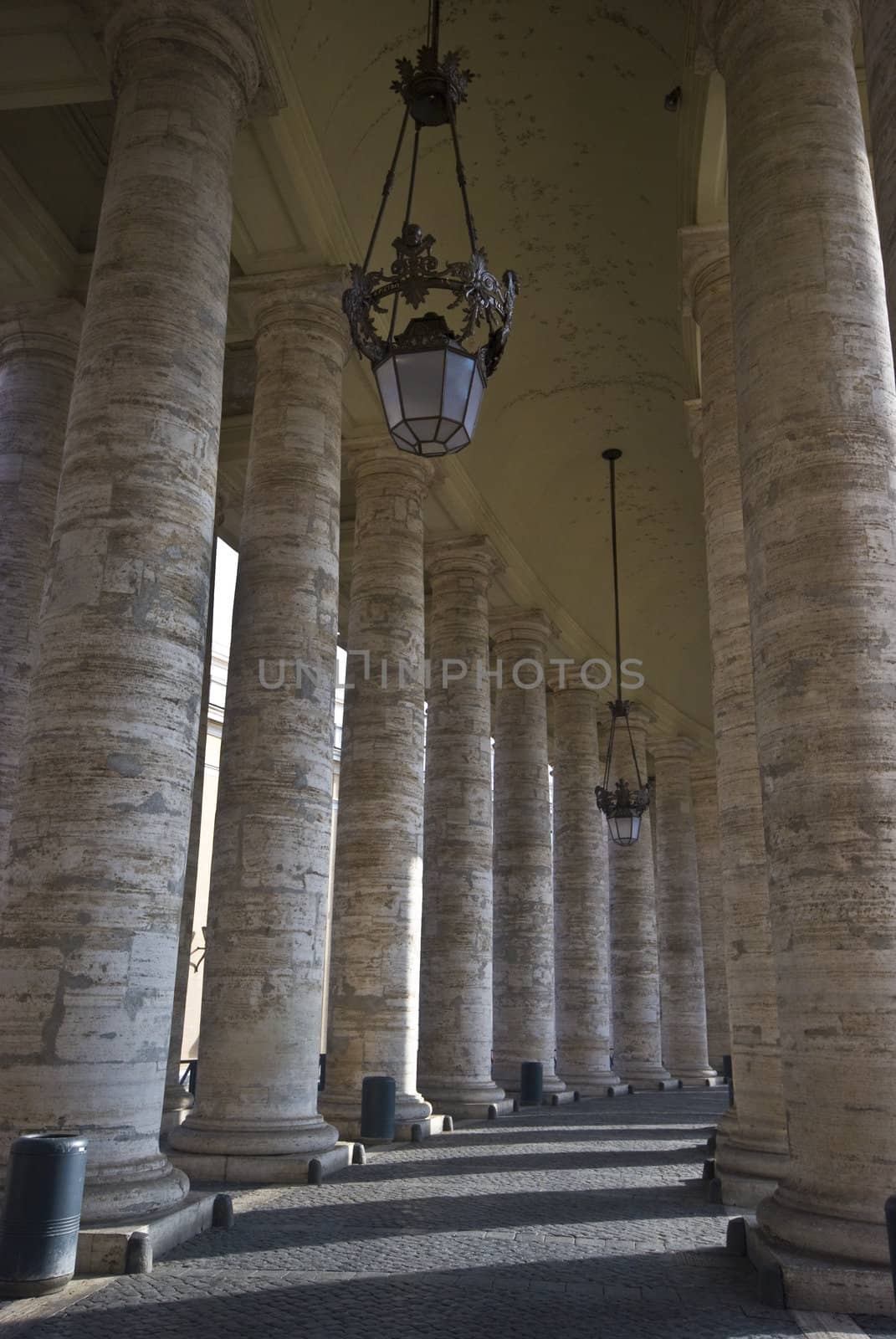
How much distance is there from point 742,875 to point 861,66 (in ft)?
26.2

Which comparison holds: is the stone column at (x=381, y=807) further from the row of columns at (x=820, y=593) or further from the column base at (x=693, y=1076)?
the column base at (x=693, y=1076)

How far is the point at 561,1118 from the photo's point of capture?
Answer: 18016 millimetres

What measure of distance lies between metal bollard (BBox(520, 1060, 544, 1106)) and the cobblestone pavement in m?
7.91

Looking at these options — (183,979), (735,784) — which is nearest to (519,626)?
(183,979)

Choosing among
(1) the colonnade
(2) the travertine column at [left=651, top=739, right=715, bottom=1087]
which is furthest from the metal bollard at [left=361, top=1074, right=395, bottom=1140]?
(2) the travertine column at [left=651, top=739, right=715, bottom=1087]

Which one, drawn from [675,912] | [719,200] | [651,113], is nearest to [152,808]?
[719,200]

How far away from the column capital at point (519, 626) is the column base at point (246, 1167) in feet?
48.5

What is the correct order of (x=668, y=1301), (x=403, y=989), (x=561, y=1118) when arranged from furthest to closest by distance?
(x=561, y=1118)
(x=403, y=989)
(x=668, y=1301)

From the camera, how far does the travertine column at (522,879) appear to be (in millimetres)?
21734

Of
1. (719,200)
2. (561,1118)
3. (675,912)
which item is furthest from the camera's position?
(675,912)

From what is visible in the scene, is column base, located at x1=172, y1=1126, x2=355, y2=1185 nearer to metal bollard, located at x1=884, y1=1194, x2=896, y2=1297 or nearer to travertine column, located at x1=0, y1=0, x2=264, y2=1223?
travertine column, located at x1=0, y1=0, x2=264, y2=1223

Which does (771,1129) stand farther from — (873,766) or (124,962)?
(124,962)

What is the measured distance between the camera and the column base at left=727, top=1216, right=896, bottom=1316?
5.82m

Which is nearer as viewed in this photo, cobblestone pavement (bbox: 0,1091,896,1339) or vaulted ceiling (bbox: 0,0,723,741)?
cobblestone pavement (bbox: 0,1091,896,1339)
